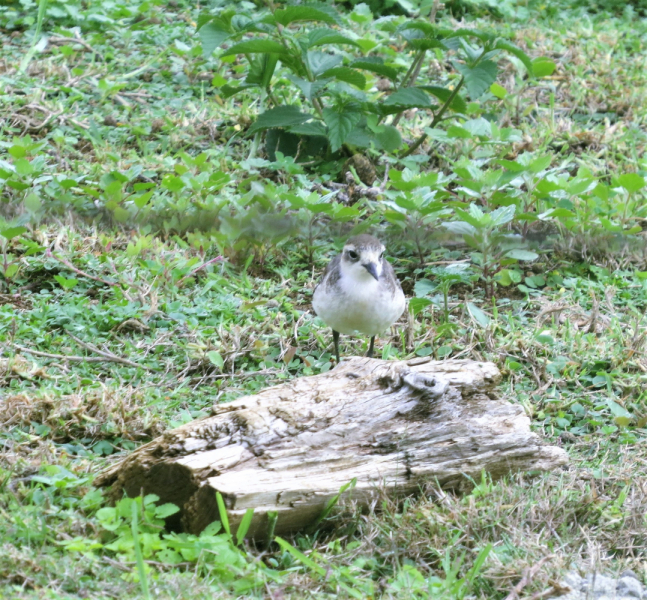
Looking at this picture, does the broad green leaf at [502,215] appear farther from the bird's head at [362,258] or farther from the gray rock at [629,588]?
the gray rock at [629,588]

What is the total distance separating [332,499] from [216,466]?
0.50 metres

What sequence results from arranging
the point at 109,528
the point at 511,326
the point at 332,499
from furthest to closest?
the point at 511,326, the point at 332,499, the point at 109,528

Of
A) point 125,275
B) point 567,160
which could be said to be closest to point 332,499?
point 125,275

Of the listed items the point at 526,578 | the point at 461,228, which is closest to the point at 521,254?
the point at 461,228

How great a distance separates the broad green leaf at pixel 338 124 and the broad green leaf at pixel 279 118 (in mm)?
353

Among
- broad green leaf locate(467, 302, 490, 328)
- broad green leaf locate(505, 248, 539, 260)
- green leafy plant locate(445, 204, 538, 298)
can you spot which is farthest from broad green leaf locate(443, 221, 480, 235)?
broad green leaf locate(467, 302, 490, 328)

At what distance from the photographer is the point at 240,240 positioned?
614 cm

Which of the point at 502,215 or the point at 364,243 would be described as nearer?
the point at 364,243

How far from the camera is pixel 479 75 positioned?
6688 mm

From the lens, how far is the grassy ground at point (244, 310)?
343 cm

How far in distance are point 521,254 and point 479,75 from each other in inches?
64.0

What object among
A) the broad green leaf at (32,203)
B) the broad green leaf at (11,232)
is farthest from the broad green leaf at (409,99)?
the broad green leaf at (11,232)

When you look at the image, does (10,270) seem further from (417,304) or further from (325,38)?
(325,38)

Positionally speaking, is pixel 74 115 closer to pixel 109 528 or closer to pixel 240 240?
pixel 240 240
